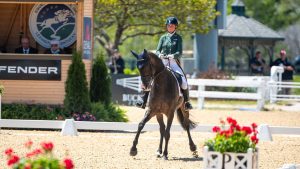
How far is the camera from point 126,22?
3794 centimetres

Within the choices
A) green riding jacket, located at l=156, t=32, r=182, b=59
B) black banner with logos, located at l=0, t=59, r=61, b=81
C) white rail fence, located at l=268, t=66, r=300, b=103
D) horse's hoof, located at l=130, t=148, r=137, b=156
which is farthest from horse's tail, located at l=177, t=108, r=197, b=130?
white rail fence, located at l=268, t=66, r=300, b=103

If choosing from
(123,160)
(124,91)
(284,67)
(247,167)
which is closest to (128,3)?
(124,91)

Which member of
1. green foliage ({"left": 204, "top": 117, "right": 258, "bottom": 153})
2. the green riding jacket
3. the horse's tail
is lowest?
the horse's tail

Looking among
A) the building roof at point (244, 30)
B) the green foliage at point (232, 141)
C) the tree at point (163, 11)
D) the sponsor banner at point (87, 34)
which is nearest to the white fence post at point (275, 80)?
the tree at point (163, 11)

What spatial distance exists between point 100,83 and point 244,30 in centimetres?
2591

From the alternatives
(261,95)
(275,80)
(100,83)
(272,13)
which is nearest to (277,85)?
(275,80)

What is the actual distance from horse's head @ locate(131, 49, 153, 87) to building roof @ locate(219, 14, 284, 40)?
31.6 meters

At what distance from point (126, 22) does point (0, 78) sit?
16723 mm

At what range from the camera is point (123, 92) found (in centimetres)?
3097

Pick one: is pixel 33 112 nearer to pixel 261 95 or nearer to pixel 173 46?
pixel 173 46

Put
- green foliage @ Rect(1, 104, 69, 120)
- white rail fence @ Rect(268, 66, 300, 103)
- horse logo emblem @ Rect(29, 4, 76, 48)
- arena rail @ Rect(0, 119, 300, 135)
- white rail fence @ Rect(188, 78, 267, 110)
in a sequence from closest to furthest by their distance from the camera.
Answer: arena rail @ Rect(0, 119, 300, 135) < green foliage @ Rect(1, 104, 69, 120) < horse logo emblem @ Rect(29, 4, 76, 48) < white rail fence @ Rect(188, 78, 267, 110) < white rail fence @ Rect(268, 66, 300, 103)

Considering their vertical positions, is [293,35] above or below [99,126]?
above

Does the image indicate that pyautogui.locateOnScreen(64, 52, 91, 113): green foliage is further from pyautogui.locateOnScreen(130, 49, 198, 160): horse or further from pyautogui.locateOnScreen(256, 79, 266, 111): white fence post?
pyautogui.locateOnScreen(256, 79, 266, 111): white fence post

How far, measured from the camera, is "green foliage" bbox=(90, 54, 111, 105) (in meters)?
22.5
